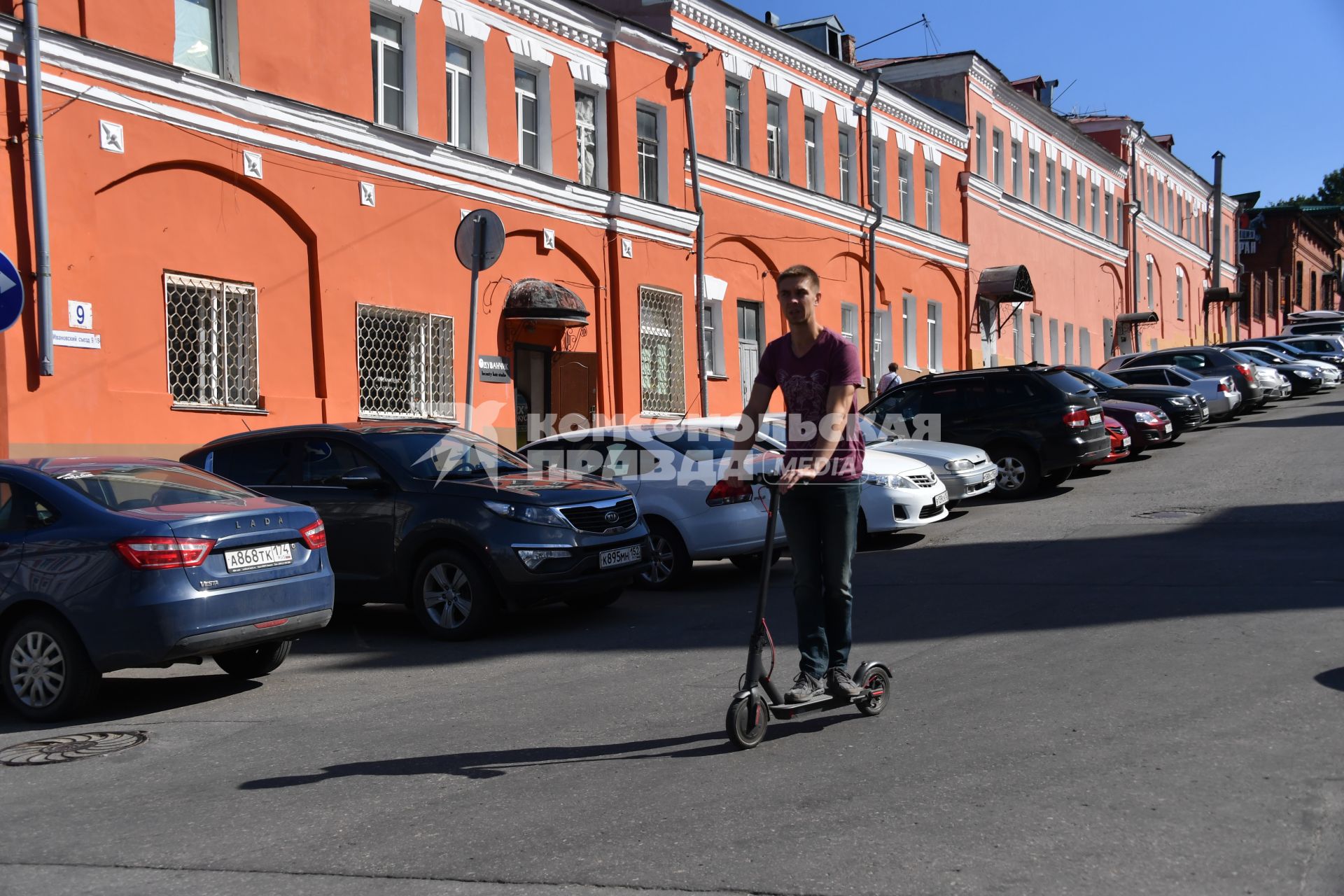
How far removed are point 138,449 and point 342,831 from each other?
34.0 ft

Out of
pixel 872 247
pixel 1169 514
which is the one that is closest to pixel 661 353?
pixel 872 247

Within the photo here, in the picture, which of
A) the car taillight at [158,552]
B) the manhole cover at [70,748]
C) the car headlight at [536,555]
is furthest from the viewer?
the car headlight at [536,555]

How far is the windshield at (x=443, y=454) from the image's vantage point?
10711 millimetres

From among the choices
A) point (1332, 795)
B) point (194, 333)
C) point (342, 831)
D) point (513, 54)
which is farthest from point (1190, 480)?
point (342, 831)

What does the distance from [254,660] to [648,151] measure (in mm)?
16817

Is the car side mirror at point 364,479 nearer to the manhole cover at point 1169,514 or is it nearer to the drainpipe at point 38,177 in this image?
the drainpipe at point 38,177

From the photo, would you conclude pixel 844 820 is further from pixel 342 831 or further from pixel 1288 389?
pixel 1288 389

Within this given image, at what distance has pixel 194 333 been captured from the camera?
15.7 meters

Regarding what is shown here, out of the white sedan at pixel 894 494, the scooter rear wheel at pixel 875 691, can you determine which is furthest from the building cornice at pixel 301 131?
the scooter rear wheel at pixel 875 691

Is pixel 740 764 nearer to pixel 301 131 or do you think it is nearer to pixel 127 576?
pixel 127 576

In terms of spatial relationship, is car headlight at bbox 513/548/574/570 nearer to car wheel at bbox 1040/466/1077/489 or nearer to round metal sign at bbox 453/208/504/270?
round metal sign at bbox 453/208/504/270

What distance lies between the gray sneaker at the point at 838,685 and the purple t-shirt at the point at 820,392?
910 millimetres

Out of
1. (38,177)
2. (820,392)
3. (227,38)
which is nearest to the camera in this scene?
(820,392)

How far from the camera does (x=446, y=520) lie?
33.7 feet
